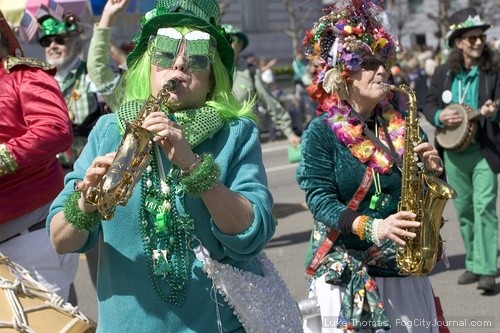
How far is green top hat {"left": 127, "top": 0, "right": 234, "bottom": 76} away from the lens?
10.2ft

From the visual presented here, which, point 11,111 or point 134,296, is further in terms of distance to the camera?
point 11,111

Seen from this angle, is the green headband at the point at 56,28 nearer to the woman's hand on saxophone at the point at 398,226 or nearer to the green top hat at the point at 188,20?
the woman's hand on saxophone at the point at 398,226

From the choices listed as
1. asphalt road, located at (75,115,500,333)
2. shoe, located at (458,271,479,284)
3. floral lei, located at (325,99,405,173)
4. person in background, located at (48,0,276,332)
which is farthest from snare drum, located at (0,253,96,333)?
shoe, located at (458,271,479,284)

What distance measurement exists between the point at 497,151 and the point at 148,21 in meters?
4.74

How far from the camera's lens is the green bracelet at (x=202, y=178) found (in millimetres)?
2789

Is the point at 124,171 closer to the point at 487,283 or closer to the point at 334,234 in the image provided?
the point at 334,234

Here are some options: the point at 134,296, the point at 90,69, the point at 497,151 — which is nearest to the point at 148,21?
the point at 134,296

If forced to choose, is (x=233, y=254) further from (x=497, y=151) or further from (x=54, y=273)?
(x=497, y=151)

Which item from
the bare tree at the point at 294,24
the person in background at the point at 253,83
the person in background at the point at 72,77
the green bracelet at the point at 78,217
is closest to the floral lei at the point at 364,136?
the green bracelet at the point at 78,217

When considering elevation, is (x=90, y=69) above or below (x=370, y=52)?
below

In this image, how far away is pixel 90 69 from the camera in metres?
6.95

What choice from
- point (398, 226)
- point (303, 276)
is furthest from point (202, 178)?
point (303, 276)

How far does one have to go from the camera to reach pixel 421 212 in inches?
160

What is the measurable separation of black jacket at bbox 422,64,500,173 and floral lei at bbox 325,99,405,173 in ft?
10.2
